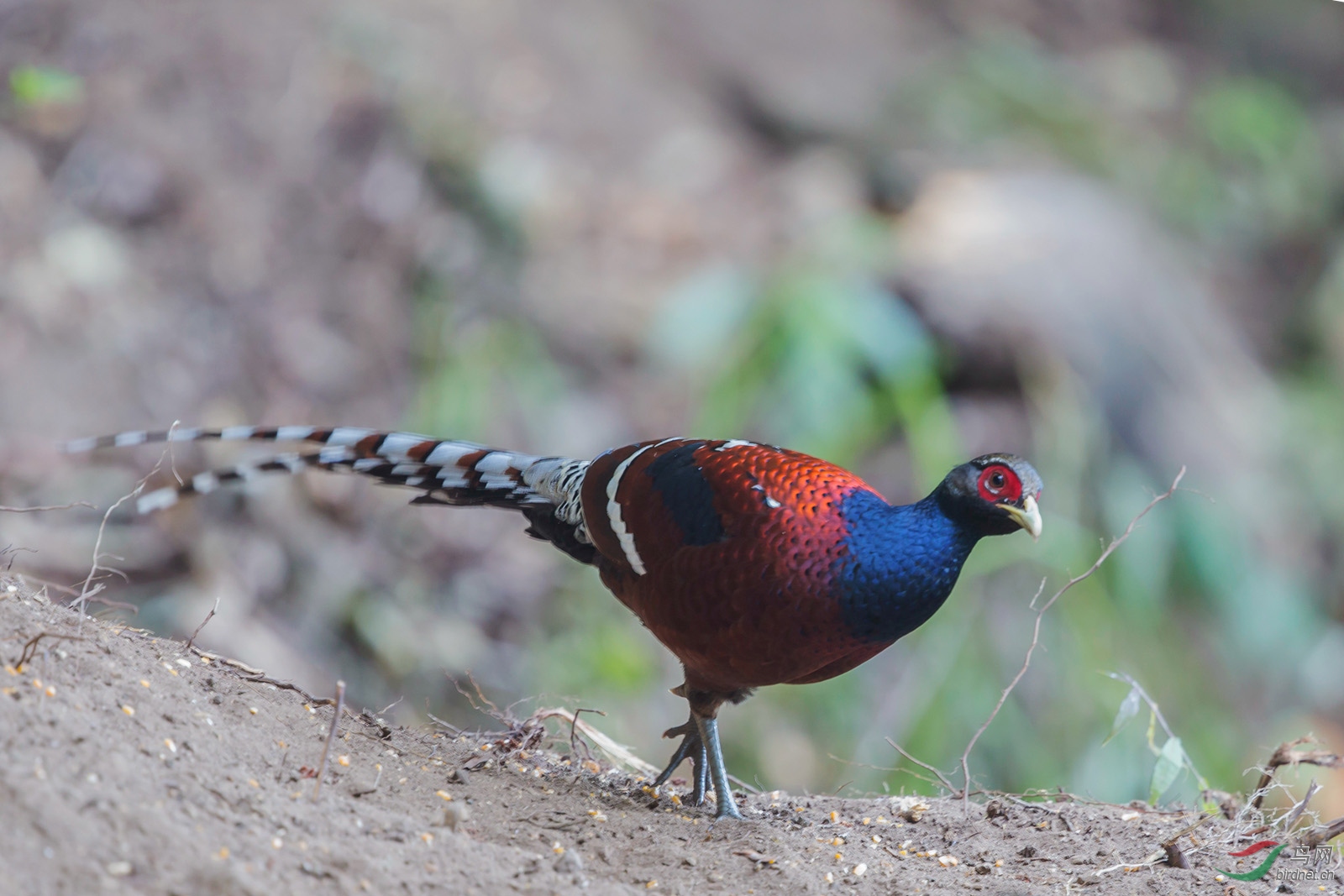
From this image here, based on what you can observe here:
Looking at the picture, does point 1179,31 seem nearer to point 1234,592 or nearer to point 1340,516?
point 1340,516

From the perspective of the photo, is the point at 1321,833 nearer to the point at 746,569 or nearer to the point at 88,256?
the point at 746,569

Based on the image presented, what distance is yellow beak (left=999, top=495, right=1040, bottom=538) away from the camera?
310 centimetres

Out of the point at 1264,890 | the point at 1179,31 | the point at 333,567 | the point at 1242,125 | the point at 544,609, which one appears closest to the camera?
the point at 1264,890

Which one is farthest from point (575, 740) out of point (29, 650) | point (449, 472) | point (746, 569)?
point (29, 650)

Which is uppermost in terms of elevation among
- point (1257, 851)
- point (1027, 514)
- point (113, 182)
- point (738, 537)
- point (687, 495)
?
point (113, 182)

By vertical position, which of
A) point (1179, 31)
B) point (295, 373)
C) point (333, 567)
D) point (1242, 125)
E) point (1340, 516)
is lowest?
point (333, 567)

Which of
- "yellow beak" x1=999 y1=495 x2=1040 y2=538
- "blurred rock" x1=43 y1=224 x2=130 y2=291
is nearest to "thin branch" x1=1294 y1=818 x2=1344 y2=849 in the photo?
"yellow beak" x1=999 y1=495 x2=1040 y2=538

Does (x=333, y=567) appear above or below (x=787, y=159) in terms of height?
below

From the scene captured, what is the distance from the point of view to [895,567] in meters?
3.14

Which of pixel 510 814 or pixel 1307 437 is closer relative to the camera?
pixel 510 814

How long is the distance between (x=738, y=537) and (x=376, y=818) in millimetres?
1315

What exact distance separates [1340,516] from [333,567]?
25.5ft

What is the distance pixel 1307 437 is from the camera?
9.24 m

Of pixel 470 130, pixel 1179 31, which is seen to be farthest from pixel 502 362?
pixel 1179 31
